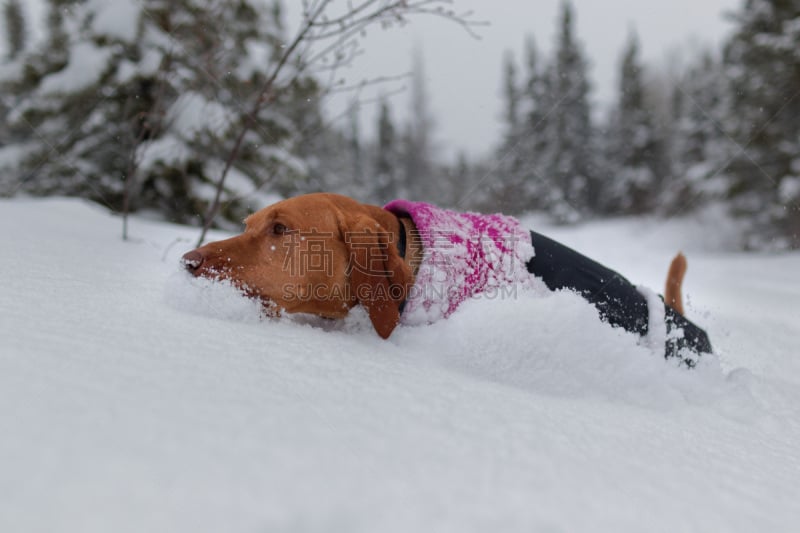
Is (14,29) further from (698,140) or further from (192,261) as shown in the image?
(698,140)

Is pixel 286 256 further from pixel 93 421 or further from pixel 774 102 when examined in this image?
pixel 774 102

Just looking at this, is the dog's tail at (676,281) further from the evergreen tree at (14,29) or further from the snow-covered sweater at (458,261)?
Result: the evergreen tree at (14,29)

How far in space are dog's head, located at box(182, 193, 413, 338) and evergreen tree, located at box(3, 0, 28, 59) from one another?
7.54 meters

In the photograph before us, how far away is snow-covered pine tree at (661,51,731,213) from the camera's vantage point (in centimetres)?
1439

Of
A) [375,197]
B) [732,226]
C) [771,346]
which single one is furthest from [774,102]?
[375,197]

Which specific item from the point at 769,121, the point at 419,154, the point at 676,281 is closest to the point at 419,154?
the point at 419,154

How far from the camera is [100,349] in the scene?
0.94m

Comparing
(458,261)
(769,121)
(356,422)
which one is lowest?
→ (356,422)

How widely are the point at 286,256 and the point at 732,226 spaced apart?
1418 centimetres

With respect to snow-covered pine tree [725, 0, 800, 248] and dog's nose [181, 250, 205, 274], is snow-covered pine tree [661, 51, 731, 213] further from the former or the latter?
dog's nose [181, 250, 205, 274]

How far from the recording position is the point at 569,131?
933 inches

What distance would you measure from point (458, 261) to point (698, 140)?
24.7 meters

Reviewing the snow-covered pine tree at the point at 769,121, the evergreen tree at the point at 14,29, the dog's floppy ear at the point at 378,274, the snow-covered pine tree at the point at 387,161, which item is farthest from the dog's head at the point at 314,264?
the snow-covered pine tree at the point at 387,161

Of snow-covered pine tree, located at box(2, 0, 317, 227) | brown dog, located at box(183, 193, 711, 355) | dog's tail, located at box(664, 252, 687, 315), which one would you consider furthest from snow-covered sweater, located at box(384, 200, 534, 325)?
snow-covered pine tree, located at box(2, 0, 317, 227)
